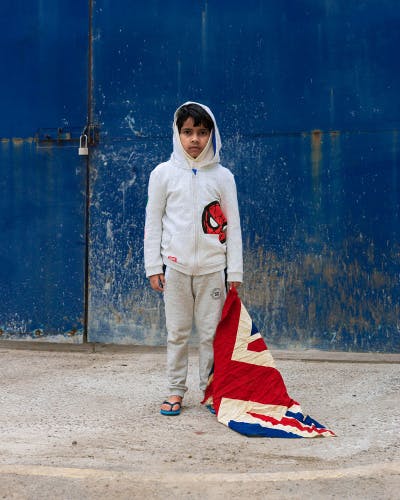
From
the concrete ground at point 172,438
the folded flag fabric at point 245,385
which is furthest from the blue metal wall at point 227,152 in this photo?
the folded flag fabric at point 245,385

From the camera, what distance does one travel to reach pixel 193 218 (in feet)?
12.6

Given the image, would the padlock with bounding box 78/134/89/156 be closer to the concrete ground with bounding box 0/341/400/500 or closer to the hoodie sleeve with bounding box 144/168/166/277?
the concrete ground with bounding box 0/341/400/500

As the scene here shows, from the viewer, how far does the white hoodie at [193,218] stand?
12.6 ft

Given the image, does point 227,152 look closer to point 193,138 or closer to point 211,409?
point 193,138

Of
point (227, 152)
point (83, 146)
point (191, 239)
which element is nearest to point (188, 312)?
point (191, 239)

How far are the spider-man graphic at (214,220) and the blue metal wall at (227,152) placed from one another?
139 cm

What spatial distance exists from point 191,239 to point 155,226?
0.22 metres

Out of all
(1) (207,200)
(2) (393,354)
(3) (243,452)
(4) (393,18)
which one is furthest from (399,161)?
(3) (243,452)

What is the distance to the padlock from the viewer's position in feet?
17.9

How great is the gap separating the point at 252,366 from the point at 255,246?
164 cm

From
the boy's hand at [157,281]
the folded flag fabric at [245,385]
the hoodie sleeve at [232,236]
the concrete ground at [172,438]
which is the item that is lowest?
the concrete ground at [172,438]

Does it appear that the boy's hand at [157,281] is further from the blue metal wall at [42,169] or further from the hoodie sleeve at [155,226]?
the blue metal wall at [42,169]

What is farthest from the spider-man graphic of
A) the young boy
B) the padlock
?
the padlock

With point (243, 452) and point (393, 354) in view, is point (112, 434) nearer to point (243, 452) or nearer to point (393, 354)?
point (243, 452)
